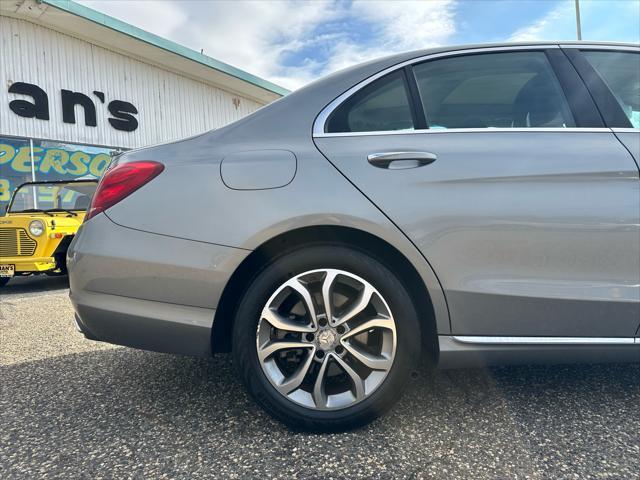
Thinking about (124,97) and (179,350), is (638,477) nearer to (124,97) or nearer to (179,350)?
(179,350)

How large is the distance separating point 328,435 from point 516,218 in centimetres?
111

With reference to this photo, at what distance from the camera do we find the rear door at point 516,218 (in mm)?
1731

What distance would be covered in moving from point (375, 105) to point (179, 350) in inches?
50.9

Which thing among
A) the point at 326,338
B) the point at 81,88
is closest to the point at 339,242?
the point at 326,338

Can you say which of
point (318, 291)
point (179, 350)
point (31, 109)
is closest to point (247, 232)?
point (318, 291)

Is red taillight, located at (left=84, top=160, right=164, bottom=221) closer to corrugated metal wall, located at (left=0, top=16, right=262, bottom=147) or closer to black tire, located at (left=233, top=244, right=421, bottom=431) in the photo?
black tire, located at (left=233, top=244, right=421, bottom=431)

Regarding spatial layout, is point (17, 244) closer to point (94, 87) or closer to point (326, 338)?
point (326, 338)

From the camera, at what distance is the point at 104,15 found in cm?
1035

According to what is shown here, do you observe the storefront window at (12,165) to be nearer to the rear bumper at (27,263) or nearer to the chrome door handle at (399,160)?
the rear bumper at (27,263)

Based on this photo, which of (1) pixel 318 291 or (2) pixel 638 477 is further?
(1) pixel 318 291

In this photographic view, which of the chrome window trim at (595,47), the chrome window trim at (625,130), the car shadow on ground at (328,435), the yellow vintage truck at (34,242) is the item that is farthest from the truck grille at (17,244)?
the chrome window trim at (625,130)

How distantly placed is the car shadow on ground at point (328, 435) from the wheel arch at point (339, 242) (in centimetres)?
35

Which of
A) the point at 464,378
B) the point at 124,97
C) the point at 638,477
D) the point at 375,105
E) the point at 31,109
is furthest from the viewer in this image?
the point at 124,97

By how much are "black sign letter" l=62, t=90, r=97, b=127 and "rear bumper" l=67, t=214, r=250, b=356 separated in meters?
10.7
